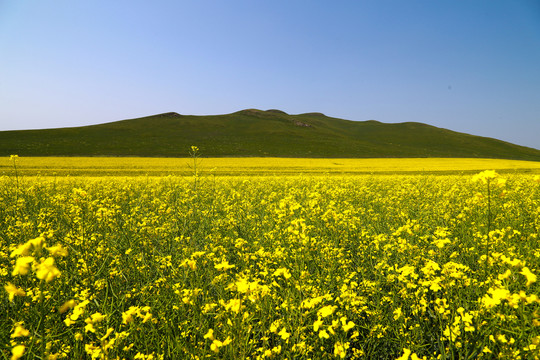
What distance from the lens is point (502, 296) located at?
1696 millimetres

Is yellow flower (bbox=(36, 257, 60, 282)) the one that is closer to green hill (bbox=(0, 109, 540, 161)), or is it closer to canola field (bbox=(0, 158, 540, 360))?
canola field (bbox=(0, 158, 540, 360))

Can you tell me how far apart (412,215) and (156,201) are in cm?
635

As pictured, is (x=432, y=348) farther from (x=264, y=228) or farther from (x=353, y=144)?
(x=353, y=144)

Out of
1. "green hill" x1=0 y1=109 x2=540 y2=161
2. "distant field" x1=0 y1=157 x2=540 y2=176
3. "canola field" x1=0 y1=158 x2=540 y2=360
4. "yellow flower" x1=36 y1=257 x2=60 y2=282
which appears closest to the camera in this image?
"yellow flower" x1=36 y1=257 x2=60 y2=282

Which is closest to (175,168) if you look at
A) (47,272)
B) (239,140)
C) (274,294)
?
(274,294)

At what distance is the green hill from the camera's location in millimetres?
49719

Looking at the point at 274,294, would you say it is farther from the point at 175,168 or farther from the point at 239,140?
the point at 239,140

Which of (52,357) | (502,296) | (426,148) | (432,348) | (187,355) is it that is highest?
(426,148)

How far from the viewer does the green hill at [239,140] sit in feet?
163

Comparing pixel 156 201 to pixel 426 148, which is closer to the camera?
pixel 156 201

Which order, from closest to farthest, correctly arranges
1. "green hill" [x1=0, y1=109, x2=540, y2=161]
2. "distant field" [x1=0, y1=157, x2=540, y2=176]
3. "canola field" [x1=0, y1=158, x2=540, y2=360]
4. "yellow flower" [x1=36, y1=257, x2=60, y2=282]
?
"yellow flower" [x1=36, y1=257, x2=60, y2=282] → "canola field" [x1=0, y1=158, x2=540, y2=360] → "distant field" [x1=0, y1=157, x2=540, y2=176] → "green hill" [x1=0, y1=109, x2=540, y2=161]

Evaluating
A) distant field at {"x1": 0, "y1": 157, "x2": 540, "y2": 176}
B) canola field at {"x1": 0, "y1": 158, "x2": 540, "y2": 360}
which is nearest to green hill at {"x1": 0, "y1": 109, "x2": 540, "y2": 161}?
distant field at {"x1": 0, "y1": 157, "x2": 540, "y2": 176}

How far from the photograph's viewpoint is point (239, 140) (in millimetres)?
63281

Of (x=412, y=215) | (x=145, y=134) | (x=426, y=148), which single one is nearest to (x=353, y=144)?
(x=426, y=148)
